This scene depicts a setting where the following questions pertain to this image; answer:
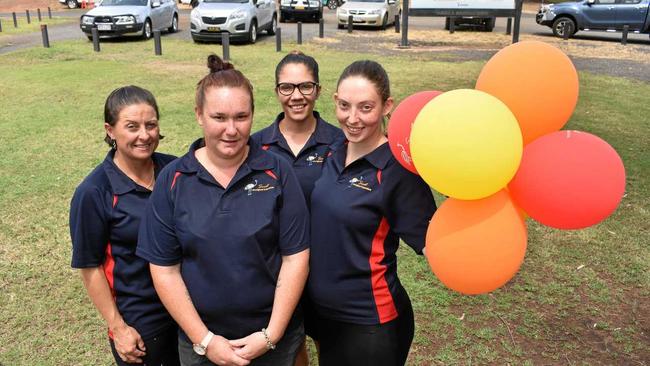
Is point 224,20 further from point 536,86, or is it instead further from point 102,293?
point 536,86

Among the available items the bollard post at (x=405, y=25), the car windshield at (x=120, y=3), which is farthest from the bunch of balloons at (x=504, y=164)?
the car windshield at (x=120, y=3)

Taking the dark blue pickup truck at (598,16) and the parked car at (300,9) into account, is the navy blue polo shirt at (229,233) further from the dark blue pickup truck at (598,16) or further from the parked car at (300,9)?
the parked car at (300,9)

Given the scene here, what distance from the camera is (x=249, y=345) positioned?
2178mm

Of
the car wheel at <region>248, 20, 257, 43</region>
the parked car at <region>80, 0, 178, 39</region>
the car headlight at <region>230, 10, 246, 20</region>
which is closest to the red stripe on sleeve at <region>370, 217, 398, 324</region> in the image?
the car headlight at <region>230, 10, 246, 20</region>

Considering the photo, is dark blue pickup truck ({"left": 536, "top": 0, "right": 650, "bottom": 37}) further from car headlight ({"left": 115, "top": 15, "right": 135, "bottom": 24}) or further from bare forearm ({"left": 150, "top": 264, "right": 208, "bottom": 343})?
bare forearm ({"left": 150, "top": 264, "right": 208, "bottom": 343})

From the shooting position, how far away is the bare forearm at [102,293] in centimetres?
225

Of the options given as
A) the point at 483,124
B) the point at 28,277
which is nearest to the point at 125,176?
the point at 483,124

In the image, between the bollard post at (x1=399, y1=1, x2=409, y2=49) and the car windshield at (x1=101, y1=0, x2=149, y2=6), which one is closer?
the bollard post at (x1=399, y1=1, x2=409, y2=49)

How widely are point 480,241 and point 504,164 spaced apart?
11.9 inches

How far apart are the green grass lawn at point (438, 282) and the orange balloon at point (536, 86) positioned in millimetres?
1917

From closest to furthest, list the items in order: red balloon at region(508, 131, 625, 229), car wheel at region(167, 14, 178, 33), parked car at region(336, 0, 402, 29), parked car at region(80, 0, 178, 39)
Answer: red balloon at region(508, 131, 625, 229) → parked car at region(80, 0, 178, 39) → car wheel at region(167, 14, 178, 33) → parked car at region(336, 0, 402, 29)

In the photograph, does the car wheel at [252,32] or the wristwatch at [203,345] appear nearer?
the wristwatch at [203,345]

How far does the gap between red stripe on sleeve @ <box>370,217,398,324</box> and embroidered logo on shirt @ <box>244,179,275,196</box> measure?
0.49 m

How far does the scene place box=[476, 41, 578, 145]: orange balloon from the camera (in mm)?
2012
